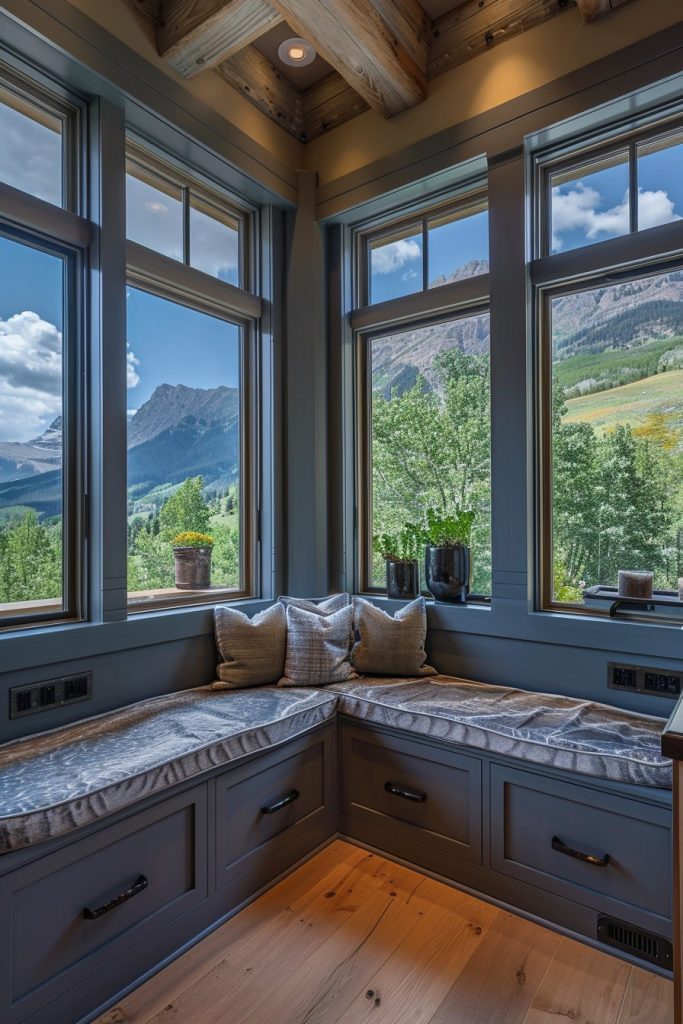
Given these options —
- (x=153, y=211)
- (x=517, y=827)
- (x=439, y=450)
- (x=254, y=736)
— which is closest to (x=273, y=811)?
(x=254, y=736)

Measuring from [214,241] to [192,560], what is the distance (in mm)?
1601

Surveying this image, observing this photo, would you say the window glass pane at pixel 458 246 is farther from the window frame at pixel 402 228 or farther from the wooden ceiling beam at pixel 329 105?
the wooden ceiling beam at pixel 329 105

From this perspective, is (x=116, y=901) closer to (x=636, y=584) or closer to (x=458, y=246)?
(x=636, y=584)

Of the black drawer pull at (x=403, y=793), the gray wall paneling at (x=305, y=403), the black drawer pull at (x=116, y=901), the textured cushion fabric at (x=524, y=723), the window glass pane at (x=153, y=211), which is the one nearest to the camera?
the black drawer pull at (x=116, y=901)

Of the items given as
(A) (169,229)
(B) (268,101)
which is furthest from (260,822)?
(B) (268,101)

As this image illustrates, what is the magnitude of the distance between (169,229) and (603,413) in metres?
2.11

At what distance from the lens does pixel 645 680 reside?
6.75 ft

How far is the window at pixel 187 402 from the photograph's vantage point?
243 cm

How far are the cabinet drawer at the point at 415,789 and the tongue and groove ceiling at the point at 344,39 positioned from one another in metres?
2.83

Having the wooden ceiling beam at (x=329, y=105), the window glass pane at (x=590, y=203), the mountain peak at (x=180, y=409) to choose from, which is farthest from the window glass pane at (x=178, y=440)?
the window glass pane at (x=590, y=203)

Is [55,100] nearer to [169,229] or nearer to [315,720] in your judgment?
[169,229]

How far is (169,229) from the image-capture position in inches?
100

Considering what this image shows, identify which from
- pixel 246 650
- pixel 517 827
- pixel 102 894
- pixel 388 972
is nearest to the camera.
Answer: pixel 102 894

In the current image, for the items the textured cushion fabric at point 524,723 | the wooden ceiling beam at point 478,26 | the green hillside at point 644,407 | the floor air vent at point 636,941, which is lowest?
the floor air vent at point 636,941
